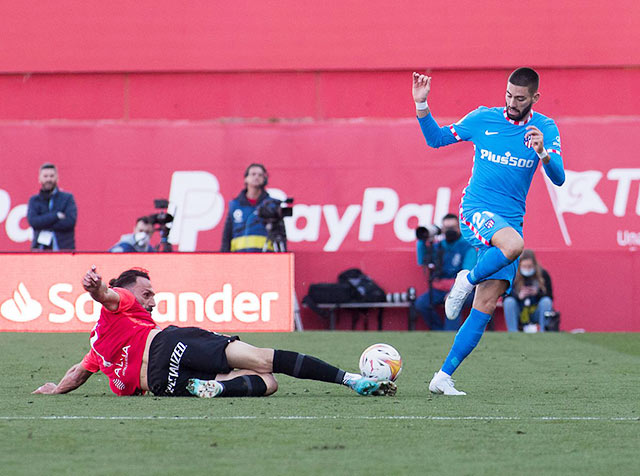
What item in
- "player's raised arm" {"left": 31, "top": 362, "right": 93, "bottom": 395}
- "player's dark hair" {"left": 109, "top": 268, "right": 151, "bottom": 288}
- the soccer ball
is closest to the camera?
"player's dark hair" {"left": 109, "top": 268, "right": 151, "bottom": 288}

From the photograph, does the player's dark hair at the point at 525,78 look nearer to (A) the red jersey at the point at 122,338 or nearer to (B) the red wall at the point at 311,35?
(A) the red jersey at the point at 122,338

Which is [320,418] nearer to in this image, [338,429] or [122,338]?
[338,429]

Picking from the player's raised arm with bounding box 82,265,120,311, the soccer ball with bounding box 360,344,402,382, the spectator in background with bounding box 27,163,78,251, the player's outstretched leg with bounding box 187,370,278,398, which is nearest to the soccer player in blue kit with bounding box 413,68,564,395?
the soccer ball with bounding box 360,344,402,382

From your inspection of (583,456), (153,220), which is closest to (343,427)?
(583,456)

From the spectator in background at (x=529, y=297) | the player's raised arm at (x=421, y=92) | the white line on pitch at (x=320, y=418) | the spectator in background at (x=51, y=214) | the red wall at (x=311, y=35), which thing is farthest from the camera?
the red wall at (x=311, y=35)

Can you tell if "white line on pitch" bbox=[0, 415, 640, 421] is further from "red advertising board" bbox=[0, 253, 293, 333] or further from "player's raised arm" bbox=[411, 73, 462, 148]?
"red advertising board" bbox=[0, 253, 293, 333]

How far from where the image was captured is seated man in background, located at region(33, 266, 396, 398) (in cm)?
654

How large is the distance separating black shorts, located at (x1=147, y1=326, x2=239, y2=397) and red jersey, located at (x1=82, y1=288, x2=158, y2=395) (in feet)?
0.31

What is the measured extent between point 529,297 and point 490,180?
25.1 ft

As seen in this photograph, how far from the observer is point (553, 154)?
7.00m

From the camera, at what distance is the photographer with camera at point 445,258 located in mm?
15141

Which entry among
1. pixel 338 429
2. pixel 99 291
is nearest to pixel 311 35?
pixel 99 291

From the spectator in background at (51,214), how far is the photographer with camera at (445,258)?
452cm

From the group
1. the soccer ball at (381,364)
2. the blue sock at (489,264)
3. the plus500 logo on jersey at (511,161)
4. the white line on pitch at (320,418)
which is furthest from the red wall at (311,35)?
the white line on pitch at (320,418)
